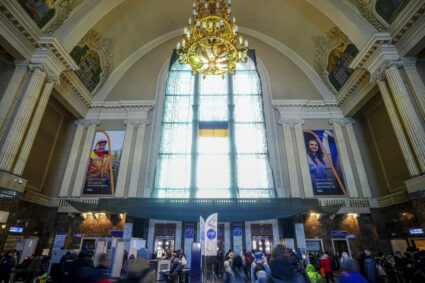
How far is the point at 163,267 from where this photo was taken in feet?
22.4

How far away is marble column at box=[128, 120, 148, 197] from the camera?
39.8ft

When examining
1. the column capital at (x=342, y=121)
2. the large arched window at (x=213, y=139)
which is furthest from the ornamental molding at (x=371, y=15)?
the large arched window at (x=213, y=139)

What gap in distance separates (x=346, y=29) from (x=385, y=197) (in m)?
8.21

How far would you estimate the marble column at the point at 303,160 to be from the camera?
39.4 ft

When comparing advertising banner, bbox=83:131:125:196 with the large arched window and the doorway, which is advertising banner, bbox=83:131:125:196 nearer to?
the large arched window

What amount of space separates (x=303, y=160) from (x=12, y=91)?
44.8 feet

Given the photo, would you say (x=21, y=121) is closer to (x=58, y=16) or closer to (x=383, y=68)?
(x=58, y=16)

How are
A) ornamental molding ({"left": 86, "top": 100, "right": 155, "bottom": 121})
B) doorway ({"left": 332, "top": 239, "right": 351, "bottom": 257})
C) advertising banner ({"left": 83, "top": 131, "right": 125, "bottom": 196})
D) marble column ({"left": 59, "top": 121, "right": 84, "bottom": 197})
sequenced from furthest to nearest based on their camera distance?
ornamental molding ({"left": 86, "top": 100, "right": 155, "bottom": 121})
advertising banner ({"left": 83, "top": 131, "right": 125, "bottom": 196})
marble column ({"left": 59, "top": 121, "right": 84, "bottom": 197})
doorway ({"left": 332, "top": 239, "right": 351, "bottom": 257})

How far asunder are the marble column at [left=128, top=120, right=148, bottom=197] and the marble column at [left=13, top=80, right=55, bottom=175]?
4755mm

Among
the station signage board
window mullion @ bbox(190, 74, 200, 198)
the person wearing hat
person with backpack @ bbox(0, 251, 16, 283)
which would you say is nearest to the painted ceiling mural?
the station signage board

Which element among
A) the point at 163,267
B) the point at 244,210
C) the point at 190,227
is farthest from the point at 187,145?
the point at 163,267

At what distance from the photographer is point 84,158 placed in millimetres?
12812

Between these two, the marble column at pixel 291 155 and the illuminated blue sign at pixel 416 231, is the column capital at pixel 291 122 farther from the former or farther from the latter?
the illuminated blue sign at pixel 416 231

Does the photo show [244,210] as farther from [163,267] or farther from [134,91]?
[134,91]
